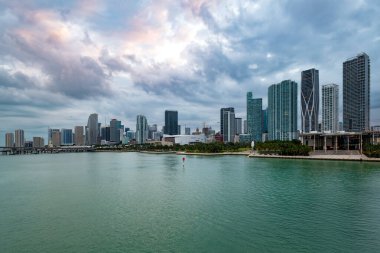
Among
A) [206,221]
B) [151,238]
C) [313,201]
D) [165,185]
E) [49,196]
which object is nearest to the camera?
[151,238]

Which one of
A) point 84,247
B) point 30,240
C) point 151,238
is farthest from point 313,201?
point 30,240

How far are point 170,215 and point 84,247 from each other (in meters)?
9.59

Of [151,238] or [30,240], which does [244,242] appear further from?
[30,240]

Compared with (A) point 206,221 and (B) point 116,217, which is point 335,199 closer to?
(A) point 206,221

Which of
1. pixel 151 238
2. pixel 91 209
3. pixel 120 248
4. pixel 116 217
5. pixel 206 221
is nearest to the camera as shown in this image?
pixel 120 248

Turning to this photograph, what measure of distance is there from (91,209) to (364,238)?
85.0ft

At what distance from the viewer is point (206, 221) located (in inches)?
977

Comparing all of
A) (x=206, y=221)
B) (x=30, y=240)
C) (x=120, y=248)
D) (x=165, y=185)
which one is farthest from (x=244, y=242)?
(x=165, y=185)

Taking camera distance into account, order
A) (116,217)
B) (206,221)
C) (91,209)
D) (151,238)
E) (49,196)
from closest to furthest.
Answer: (151,238)
(206,221)
(116,217)
(91,209)
(49,196)

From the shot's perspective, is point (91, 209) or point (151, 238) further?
point (91, 209)

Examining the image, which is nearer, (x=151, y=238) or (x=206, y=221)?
(x=151, y=238)

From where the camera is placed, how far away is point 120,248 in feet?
62.3

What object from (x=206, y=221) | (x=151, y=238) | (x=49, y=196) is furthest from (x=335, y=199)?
(x=49, y=196)

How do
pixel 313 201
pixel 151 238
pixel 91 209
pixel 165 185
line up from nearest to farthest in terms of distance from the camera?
pixel 151 238
pixel 91 209
pixel 313 201
pixel 165 185
